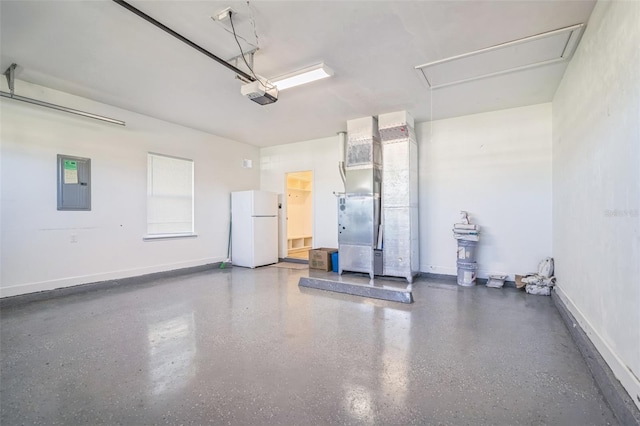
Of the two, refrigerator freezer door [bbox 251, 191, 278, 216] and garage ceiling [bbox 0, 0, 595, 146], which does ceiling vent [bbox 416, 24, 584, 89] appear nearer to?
garage ceiling [bbox 0, 0, 595, 146]

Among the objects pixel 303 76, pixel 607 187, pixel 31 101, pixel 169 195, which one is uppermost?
pixel 303 76

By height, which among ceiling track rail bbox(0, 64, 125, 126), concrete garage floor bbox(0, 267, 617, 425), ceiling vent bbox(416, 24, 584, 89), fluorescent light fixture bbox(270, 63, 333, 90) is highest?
ceiling vent bbox(416, 24, 584, 89)

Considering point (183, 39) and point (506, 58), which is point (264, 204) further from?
point (506, 58)

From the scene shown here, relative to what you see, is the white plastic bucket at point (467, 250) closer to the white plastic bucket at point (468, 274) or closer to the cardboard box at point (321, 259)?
the white plastic bucket at point (468, 274)

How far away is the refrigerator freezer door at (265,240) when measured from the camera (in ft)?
21.5

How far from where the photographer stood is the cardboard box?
6207mm

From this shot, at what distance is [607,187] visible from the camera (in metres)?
2.19

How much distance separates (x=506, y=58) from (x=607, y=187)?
201 cm

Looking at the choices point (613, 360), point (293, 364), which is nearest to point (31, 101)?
point (293, 364)

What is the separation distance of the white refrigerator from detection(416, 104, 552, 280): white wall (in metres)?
3.49

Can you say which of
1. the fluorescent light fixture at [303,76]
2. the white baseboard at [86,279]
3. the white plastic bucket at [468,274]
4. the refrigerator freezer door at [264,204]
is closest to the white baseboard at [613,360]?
the white plastic bucket at [468,274]

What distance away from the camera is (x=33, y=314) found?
3.50m

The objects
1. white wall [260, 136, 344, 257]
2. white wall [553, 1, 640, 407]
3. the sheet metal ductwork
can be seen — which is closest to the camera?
white wall [553, 1, 640, 407]

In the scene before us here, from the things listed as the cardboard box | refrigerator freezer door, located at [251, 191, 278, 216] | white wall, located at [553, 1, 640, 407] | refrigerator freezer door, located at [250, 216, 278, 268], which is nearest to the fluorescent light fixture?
white wall, located at [553, 1, 640, 407]
